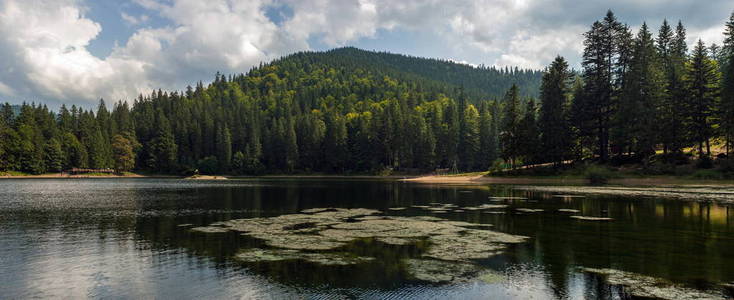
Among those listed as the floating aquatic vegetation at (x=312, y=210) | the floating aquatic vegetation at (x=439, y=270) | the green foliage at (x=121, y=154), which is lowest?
the floating aquatic vegetation at (x=439, y=270)

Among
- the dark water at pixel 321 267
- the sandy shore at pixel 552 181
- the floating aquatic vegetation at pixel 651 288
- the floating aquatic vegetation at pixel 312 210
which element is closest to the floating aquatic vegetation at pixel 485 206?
the dark water at pixel 321 267

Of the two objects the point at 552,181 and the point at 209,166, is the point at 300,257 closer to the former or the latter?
the point at 552,181

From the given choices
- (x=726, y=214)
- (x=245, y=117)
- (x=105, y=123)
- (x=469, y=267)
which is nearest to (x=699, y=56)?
(x=726, y=214)

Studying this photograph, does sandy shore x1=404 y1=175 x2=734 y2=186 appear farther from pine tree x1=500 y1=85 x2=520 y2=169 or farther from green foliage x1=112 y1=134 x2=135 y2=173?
Answer: green foliage x1=112 y1=134 x2=135 y2=173

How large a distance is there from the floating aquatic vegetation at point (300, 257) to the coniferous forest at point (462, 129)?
69054 millimetres

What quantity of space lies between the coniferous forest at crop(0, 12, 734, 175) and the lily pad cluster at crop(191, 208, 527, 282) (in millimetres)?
58851

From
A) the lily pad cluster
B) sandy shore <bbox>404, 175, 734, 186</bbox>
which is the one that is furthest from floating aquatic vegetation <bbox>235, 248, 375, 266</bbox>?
sandy shore <bbox>404, 175, 734, 186</bbox>

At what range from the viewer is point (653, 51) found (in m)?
81.4

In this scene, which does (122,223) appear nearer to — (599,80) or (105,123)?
(599,80)

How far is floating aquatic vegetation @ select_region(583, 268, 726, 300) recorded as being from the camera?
44.6 feet

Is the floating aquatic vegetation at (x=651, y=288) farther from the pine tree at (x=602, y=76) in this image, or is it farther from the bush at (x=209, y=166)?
the bush at (x=209, y=166)

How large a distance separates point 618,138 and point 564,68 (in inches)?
774

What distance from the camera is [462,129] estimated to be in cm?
14862

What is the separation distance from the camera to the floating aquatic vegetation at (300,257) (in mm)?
18359
